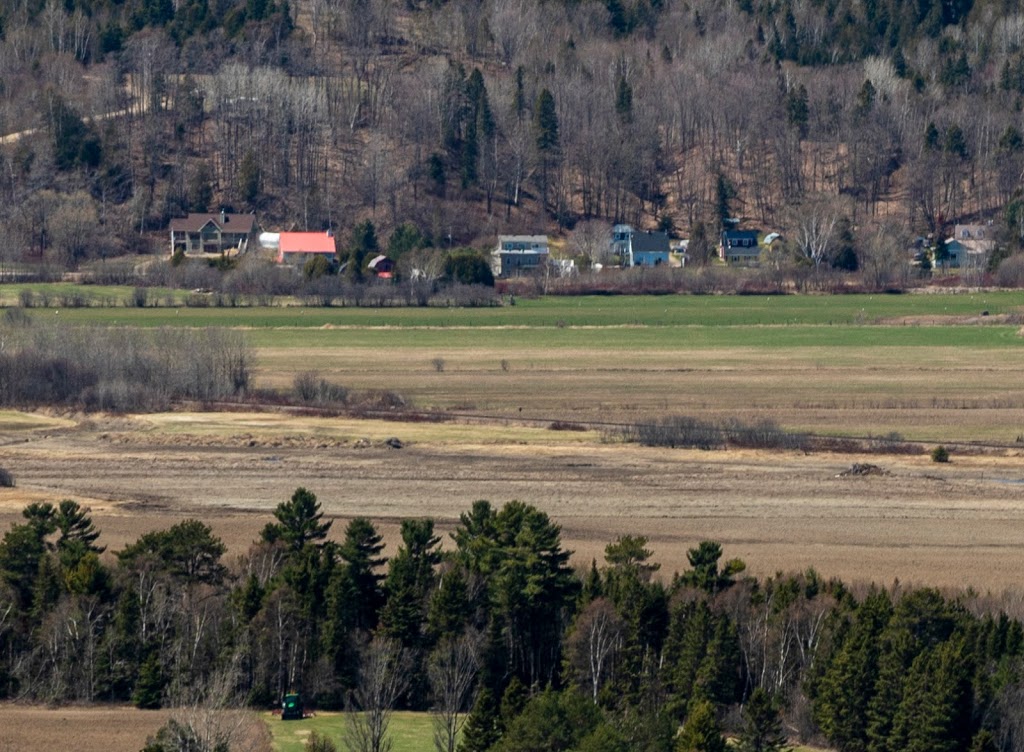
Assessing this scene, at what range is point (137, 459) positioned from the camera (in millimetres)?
54156

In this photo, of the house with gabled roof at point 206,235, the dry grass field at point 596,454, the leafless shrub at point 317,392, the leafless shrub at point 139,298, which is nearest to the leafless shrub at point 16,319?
the dry grass field at point 596,454

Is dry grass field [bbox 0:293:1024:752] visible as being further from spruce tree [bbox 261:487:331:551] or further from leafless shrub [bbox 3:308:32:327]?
leafless shrub [bbox 3:308:32:327]

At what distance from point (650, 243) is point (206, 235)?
1161 inches

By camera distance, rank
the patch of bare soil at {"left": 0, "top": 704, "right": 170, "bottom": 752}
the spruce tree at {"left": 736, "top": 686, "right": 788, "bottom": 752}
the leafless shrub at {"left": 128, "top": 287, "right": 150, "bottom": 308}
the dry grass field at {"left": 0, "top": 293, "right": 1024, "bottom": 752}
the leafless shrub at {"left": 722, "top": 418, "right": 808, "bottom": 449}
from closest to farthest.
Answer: the spruce tree at {"left": 736, "top": 686, "right": 788, "bottom": 752}
the patch of bare soil at {"left": 0, "top": 704, "right": 170, "bottom": 752}
the dry grass field at {"left": 0, "top": 293, "right": 1024, "bottom": 752}
the leafless shrub at {"left": 722, "top": 418, "right": 808, "bottom": 449}
the leafless shrub at {"left": 128, "top": 287, "right": 150, "bottom": 308}

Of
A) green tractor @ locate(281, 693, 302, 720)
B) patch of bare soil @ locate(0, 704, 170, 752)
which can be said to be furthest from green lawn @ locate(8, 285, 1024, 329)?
green tractor @ locate(281, 693, 302, 720)

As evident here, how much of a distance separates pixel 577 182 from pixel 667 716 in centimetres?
12214

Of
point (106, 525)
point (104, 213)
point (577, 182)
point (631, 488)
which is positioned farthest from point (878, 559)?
point (577, 182)

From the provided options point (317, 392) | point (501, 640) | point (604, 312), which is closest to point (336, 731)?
point (501, 640)

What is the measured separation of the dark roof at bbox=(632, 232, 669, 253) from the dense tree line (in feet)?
300

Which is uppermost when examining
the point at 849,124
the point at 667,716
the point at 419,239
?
the point at 849,124

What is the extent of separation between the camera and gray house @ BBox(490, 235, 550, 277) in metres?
123

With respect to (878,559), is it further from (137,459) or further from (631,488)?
(137,459)

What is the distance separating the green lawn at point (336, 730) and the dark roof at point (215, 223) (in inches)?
3852

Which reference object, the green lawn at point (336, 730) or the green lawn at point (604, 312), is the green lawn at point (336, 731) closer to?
the green lawn at point (336, 730)
